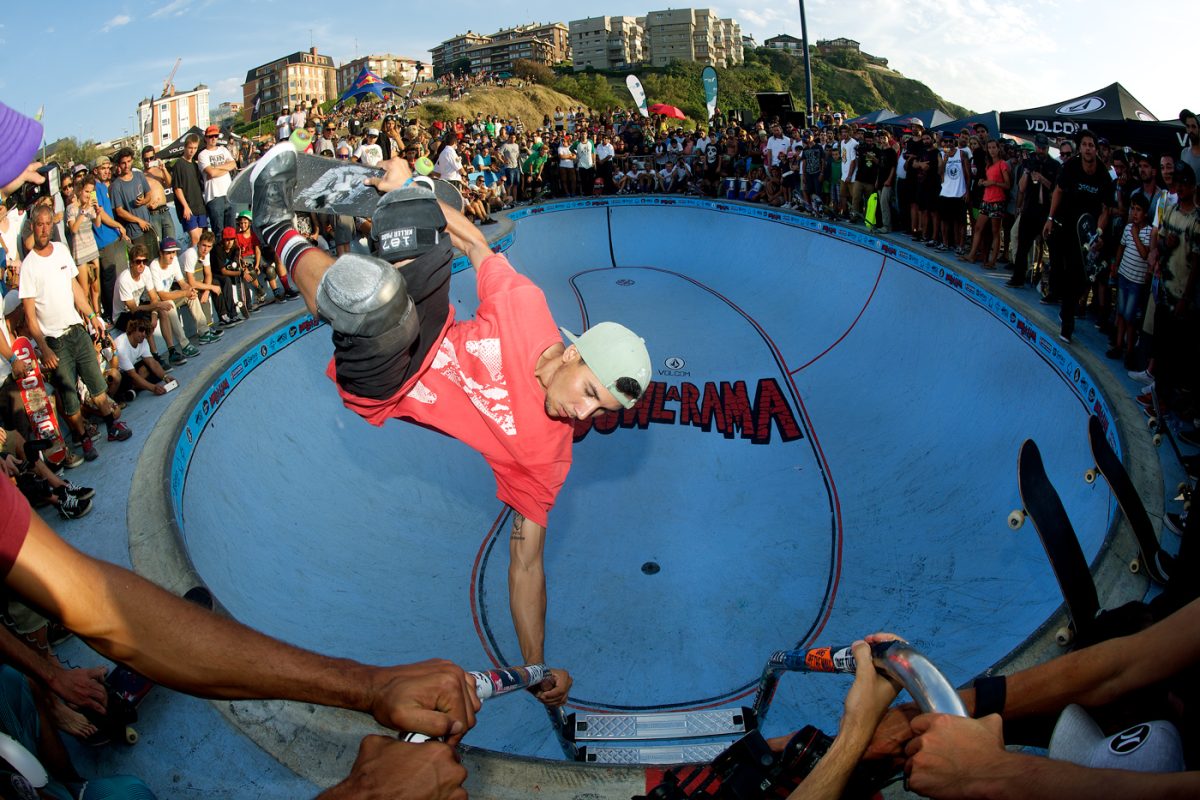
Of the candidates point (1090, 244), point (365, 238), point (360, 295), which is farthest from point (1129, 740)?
point (365, 238)

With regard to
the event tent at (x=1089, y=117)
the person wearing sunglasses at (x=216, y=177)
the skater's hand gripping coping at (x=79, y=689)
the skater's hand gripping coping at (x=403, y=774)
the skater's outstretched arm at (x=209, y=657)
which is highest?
the event tent at (x=1089, y=117)

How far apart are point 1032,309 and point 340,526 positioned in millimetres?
7302

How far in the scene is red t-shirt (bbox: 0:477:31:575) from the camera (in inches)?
52.4

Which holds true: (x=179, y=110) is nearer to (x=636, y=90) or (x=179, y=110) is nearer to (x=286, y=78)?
(x=286, y=78)

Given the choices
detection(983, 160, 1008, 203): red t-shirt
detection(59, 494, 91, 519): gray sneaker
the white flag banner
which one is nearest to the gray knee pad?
detection(59, 494, 91, 519): gray sneaker

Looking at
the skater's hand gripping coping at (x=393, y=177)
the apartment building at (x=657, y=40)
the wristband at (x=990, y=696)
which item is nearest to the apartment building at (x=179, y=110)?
the apartment building at (x=657, y=40)

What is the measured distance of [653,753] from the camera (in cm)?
319

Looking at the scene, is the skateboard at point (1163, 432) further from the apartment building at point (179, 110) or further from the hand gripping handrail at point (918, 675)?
the apartment building at point (179, 110)

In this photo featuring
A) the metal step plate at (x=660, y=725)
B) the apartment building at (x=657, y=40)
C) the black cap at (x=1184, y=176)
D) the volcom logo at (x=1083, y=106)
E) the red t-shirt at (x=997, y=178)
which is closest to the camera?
the metal step plate at (x=660, y=725)

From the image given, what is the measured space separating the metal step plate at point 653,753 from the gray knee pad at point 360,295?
2.03m

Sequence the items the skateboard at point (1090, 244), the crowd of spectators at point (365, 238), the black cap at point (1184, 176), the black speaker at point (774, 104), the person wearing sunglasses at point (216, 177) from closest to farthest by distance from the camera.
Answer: the crowd of spectators at point (365, 238) → the black cap at point (1184, 176) → the skateboard at point (1090, 244) → the person wearing sunglasses at point (216, 177) → the black speaker at point (774, 104)

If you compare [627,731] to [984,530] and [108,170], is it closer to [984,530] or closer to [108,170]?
[984,530]

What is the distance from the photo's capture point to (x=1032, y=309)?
297 inches

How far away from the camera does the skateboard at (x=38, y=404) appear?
15.9ft
